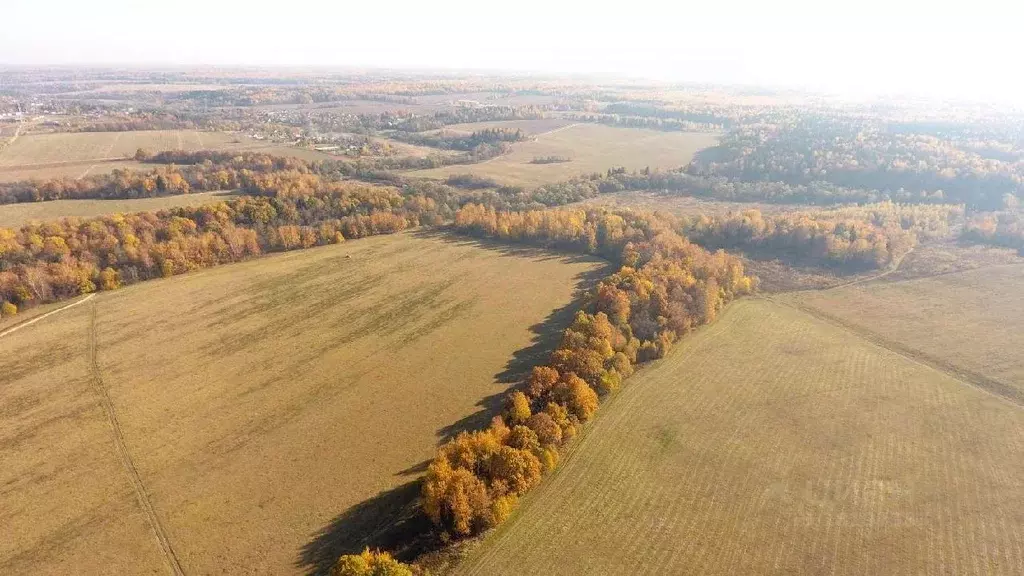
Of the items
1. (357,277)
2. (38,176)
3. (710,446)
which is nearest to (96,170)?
(38,176)

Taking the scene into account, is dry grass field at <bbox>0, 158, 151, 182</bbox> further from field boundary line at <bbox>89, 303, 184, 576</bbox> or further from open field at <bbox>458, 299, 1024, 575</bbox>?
open field at <bbox>458, 299, 1024, 575</bbox>

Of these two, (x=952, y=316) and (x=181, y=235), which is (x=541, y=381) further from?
(x=181, y=235)

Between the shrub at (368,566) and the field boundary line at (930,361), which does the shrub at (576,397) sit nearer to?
the shrub at (368,566)

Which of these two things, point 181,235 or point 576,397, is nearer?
point 576,397

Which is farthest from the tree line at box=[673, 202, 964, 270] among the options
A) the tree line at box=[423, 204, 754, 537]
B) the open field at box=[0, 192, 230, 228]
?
the open field at box=[0, 192, 230, 228]

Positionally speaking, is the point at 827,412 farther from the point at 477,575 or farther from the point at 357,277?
the point at 357,277

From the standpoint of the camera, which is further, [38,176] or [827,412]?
[38,176]

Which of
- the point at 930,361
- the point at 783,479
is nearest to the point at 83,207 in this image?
the point at 783,479
